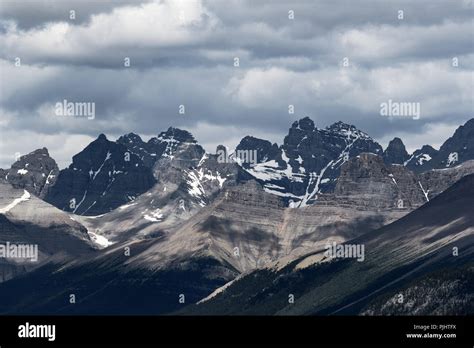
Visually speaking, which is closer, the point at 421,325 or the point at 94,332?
the point at 94,332

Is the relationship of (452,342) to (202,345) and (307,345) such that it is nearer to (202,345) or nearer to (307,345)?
(307,345)

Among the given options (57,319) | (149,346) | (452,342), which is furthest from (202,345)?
(452,342)

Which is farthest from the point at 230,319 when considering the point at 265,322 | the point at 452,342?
the point at 452,342

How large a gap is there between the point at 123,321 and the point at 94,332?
2420mm

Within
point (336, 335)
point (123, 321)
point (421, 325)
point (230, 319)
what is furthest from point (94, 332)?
point (421, 325)

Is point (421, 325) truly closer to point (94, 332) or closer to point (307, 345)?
point (307, 345)

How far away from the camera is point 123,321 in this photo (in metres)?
109

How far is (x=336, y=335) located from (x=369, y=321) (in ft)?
11.8

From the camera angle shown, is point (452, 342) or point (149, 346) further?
point (452, 342)

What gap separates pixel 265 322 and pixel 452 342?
52.4ft

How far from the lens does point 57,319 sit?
11006 centimetres

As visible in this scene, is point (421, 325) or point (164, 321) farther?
point (421, 325)

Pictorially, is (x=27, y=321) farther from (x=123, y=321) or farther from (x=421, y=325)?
(x=421, y=325)

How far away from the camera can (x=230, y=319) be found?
11200 centimetres
